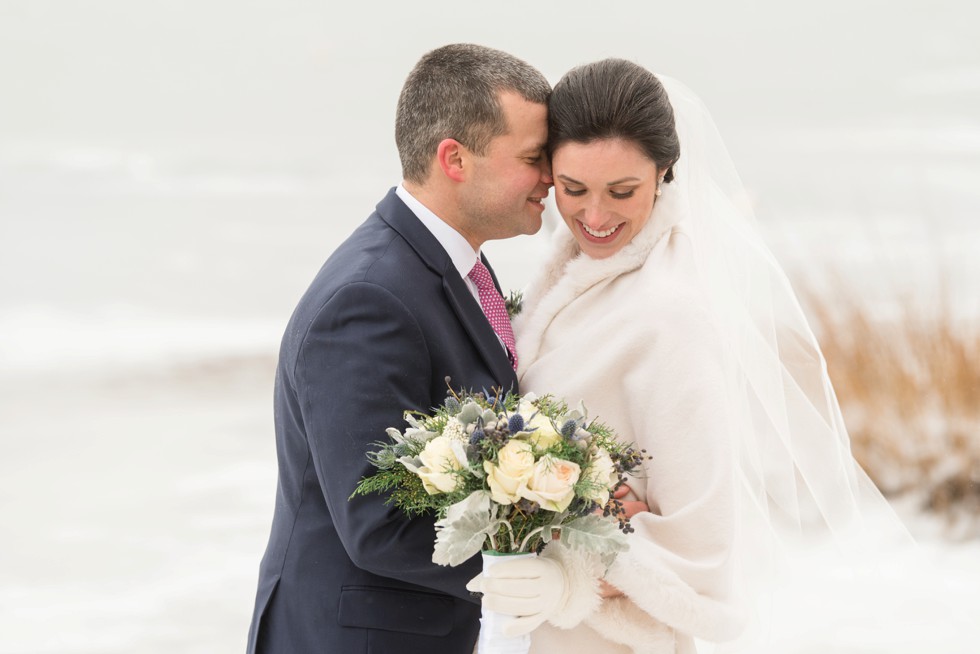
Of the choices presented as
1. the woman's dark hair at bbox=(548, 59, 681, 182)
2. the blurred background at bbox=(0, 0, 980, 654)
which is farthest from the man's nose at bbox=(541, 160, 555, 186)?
the blurred background at bbox=(0, 0, 980, 654)

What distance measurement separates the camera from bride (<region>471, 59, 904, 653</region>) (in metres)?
2.18

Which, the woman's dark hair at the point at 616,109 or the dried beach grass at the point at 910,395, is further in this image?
the dried beach grass at the point at 910,395

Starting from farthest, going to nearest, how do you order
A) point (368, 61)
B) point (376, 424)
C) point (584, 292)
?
point (368, 61)
point (584, 292)
point (376, 424)

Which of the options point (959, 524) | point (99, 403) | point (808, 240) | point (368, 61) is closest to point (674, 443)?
point (808, 240)

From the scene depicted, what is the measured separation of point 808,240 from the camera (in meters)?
5.68

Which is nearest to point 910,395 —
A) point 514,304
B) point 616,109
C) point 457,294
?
point 514,304

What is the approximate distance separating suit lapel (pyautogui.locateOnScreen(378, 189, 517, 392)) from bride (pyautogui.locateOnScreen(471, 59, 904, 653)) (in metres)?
0.12

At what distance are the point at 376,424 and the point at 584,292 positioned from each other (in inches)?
26.7

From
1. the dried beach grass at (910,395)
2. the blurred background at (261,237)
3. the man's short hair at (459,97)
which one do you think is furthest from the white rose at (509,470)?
the dried beach grass at (910,395)

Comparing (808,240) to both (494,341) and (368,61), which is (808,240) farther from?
(368,61)

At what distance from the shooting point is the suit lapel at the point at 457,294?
227 centimetres

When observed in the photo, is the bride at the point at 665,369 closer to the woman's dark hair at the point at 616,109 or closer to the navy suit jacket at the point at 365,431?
the woman's dark hair at the point at 616,109

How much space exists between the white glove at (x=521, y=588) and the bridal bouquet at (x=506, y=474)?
38 millimetres

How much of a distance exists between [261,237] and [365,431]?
1261 centimetres
